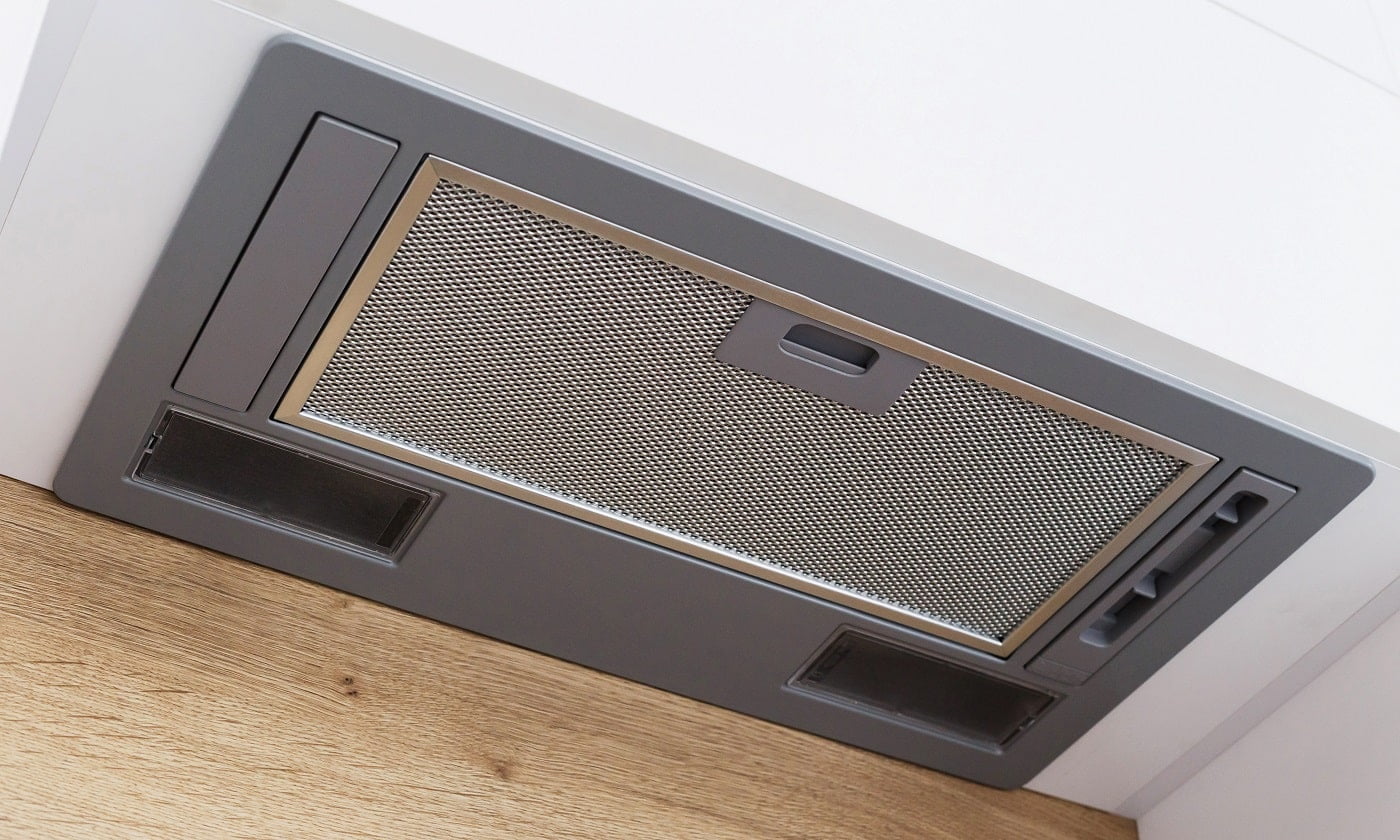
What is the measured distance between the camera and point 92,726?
94cm

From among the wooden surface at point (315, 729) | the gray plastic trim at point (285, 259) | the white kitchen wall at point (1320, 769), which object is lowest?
the wooden surface at point (315, 729)

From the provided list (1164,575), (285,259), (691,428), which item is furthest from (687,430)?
(1164,575)

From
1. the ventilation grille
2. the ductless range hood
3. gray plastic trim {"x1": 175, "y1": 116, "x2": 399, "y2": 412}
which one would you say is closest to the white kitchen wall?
the ductless range hood

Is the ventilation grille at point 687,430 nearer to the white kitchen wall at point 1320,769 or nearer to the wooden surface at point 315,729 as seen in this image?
the wooden surface at point 315,729

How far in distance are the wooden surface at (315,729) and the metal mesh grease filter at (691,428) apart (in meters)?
0.21

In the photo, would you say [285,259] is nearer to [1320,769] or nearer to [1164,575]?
[1164,575]

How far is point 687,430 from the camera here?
3.18 ft

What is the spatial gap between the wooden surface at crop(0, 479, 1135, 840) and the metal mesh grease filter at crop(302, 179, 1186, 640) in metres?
0.21

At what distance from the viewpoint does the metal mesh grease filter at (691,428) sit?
0.87m

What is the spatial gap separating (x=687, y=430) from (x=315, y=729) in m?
0.37

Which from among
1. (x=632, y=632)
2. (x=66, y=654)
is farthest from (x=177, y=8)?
(x=632, y=632)

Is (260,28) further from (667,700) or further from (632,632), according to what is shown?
(667,700)

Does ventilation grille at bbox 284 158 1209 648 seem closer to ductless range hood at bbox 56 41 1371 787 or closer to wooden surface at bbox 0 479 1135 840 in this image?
ductless range hood at bbox 56 41 1371 787

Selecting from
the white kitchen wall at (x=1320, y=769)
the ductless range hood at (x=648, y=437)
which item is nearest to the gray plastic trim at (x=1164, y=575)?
the ductless range hood at (x=648, y=437)
